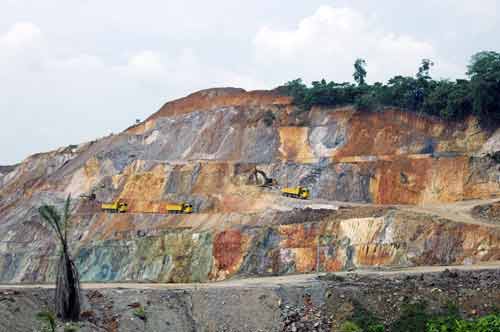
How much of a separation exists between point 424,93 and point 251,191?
15432mm

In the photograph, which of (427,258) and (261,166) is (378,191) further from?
(427,258)

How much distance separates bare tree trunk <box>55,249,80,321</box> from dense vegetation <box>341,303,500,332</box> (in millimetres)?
8594

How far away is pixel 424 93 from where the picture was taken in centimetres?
5819

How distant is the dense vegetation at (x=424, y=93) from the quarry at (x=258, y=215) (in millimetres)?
885

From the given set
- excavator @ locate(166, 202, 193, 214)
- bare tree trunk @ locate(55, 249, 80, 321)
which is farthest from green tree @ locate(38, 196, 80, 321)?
excavator @ locate(166, 202, 193, 214)

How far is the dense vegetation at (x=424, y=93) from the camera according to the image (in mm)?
53156

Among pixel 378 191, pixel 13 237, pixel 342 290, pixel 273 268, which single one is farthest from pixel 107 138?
pixel 342 290

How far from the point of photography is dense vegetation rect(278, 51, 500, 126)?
53.2 meters

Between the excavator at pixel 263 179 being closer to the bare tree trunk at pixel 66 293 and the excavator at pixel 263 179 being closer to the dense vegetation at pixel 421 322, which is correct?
the dense vegetation at pixel 421 322

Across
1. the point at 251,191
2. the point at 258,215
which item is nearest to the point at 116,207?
the point at 251,191

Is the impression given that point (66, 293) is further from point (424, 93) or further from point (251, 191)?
point (424, 93)

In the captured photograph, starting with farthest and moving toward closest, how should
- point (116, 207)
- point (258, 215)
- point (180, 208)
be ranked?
1. point (116, 207)
2. point (180, 208)
3. point (258, 215)

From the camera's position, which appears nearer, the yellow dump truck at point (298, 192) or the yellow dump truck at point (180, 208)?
the yellow dump truck at point (298, 192)

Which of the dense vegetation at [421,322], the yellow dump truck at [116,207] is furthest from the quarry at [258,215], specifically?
the dense vegetation at [421,322]
